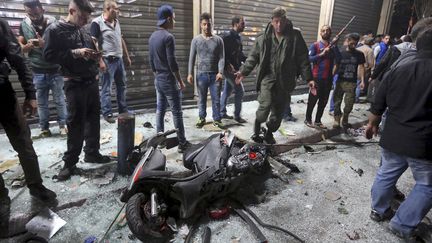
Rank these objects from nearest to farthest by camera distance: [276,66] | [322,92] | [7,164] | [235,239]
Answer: [235,239]
[7,164]
[276,66]
[322,92]

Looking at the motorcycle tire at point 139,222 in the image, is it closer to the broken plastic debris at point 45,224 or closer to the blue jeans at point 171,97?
the broken plastic debris at point 45,224

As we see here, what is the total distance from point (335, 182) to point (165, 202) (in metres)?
2.62

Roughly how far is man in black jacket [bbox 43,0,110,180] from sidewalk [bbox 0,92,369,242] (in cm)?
32

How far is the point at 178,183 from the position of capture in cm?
262

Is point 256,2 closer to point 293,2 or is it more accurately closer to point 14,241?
point 293,2

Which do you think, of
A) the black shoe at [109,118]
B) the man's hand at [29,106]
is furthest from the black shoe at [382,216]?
the black shoe at [109,118]

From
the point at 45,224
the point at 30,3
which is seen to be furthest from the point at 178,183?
the point at 30,3

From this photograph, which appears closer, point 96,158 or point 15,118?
point 15,118

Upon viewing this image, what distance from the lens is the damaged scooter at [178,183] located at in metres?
2.51

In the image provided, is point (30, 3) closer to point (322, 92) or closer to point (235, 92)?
point (235, 92)

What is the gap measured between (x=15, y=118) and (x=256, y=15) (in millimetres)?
7821

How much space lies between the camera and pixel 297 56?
452 centimetres

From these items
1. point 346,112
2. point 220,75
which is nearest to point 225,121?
point 220,75

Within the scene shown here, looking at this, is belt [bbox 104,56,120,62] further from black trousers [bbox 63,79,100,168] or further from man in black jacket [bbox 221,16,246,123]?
man in black jacket [bbox 221,16,246,123]
